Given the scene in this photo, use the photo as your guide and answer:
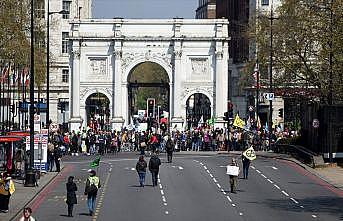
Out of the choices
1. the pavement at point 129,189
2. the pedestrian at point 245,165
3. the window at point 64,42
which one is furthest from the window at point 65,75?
the pedestrian at point 245,165

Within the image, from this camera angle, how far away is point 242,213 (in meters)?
36.3

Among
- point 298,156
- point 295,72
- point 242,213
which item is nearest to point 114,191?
point 242,213

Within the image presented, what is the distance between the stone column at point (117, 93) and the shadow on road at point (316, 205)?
2615 inches

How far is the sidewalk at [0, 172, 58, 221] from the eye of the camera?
36.5 meters

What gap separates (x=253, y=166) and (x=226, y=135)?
805 inches

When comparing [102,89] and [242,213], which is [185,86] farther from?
[242,213]

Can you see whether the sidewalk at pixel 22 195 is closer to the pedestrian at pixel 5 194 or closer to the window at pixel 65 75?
the pedestrian at pixel 5 194

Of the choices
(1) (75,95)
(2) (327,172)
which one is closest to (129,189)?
(2) (327,172)

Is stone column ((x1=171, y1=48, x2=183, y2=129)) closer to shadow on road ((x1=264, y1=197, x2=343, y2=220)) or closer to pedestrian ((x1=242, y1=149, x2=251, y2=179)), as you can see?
pedestrian ((x1=242, y1=149, x2=251, y2=179))

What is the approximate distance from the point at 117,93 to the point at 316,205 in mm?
69054

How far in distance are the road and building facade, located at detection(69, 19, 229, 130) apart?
48.3 metres

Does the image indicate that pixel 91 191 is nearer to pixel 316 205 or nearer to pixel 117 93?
pixel 316 205

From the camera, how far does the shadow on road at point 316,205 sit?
3705 centimetres

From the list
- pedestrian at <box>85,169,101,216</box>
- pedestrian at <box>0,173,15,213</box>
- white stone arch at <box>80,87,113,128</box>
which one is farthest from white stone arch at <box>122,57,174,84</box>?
pedestrian at <box>85,169,101,216</box>
